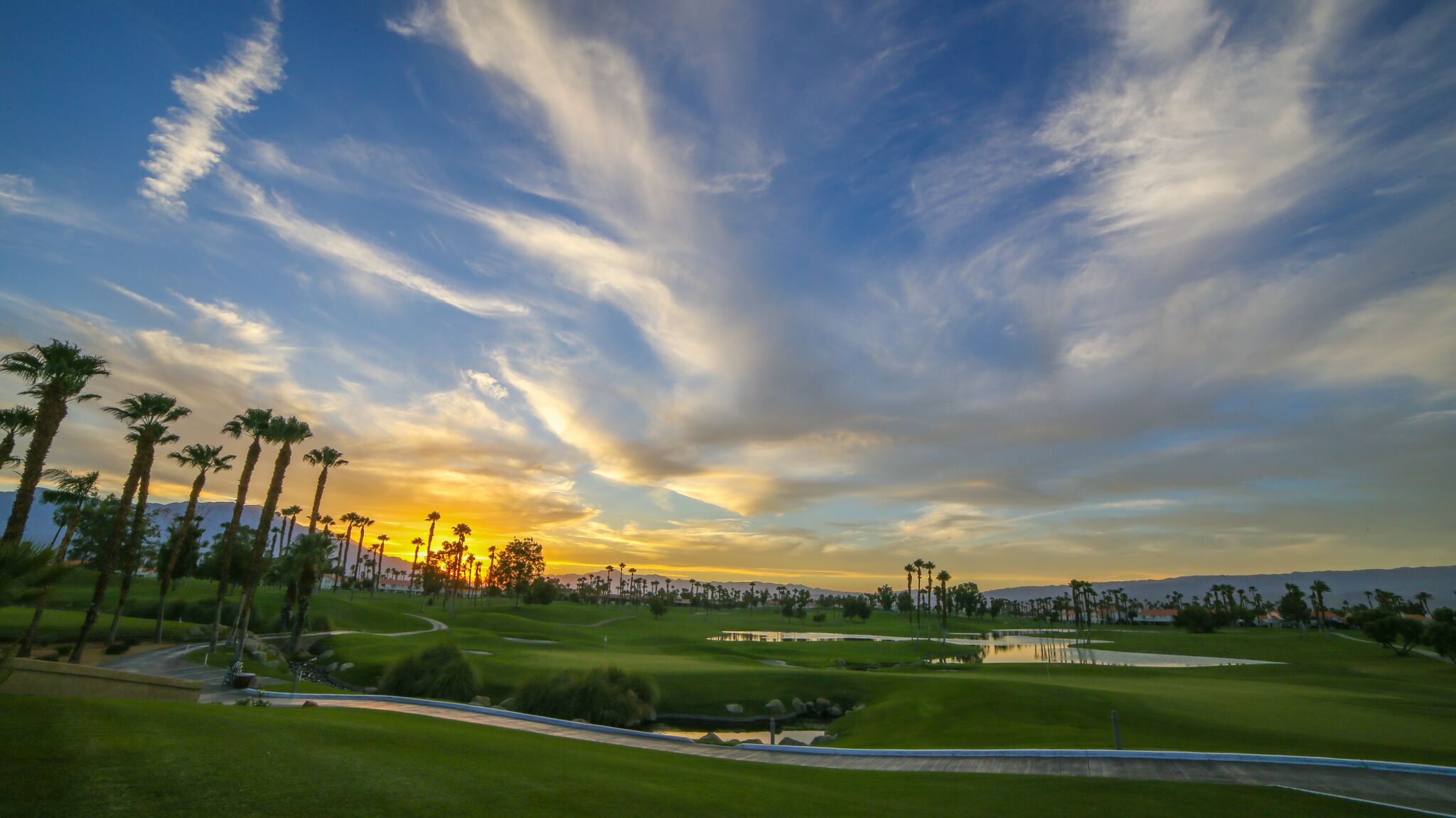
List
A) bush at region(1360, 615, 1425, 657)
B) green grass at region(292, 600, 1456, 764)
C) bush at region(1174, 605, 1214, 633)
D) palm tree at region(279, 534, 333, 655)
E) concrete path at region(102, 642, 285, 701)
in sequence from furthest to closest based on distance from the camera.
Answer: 1. bush at region(1174, 605, 1214, 633)
2. bush at region(1360, 615, 1425, 657)
3. palm tree at region(279, 534, 333, 655)
4. concrete path at region(102, 642, 285, 701)
5. green grass at region(292, 600, 1456, 764)

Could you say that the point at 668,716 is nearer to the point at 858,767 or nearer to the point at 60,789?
the point at 858,767

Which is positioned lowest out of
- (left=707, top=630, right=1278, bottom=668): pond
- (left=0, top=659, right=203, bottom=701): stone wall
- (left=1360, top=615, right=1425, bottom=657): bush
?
(left=707, top=630, right=1278, bottom=668): pond

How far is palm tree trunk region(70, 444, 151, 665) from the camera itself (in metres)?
43.3

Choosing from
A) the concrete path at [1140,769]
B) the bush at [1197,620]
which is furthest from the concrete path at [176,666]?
the bush at [1197,620]

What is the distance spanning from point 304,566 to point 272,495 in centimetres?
869

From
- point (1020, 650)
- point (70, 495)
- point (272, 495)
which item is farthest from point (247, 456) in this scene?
point (1020, 650)

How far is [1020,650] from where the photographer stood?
107438 mm

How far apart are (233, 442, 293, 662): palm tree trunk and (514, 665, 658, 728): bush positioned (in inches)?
1033

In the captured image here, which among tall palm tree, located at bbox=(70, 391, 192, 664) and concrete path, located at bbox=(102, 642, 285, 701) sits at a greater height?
tall palm tree, located at bbox=(70, 391, 192, 664)

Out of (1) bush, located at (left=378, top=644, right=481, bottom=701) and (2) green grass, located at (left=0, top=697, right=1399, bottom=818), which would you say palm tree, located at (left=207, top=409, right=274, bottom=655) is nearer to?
(1) bush, located at (left=378, top=644, right=481, bottom=701)

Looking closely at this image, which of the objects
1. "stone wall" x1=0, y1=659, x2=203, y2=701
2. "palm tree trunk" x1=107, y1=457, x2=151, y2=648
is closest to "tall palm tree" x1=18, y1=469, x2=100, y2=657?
"palm tree trunk" x1=107, y1=457, x2=151, y2=648

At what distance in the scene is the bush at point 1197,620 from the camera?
447 ft

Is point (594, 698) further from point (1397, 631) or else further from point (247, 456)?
point (1397, 631)

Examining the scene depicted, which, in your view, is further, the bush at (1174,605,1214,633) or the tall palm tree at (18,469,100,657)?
the bush at (1174,605,1214,633)
